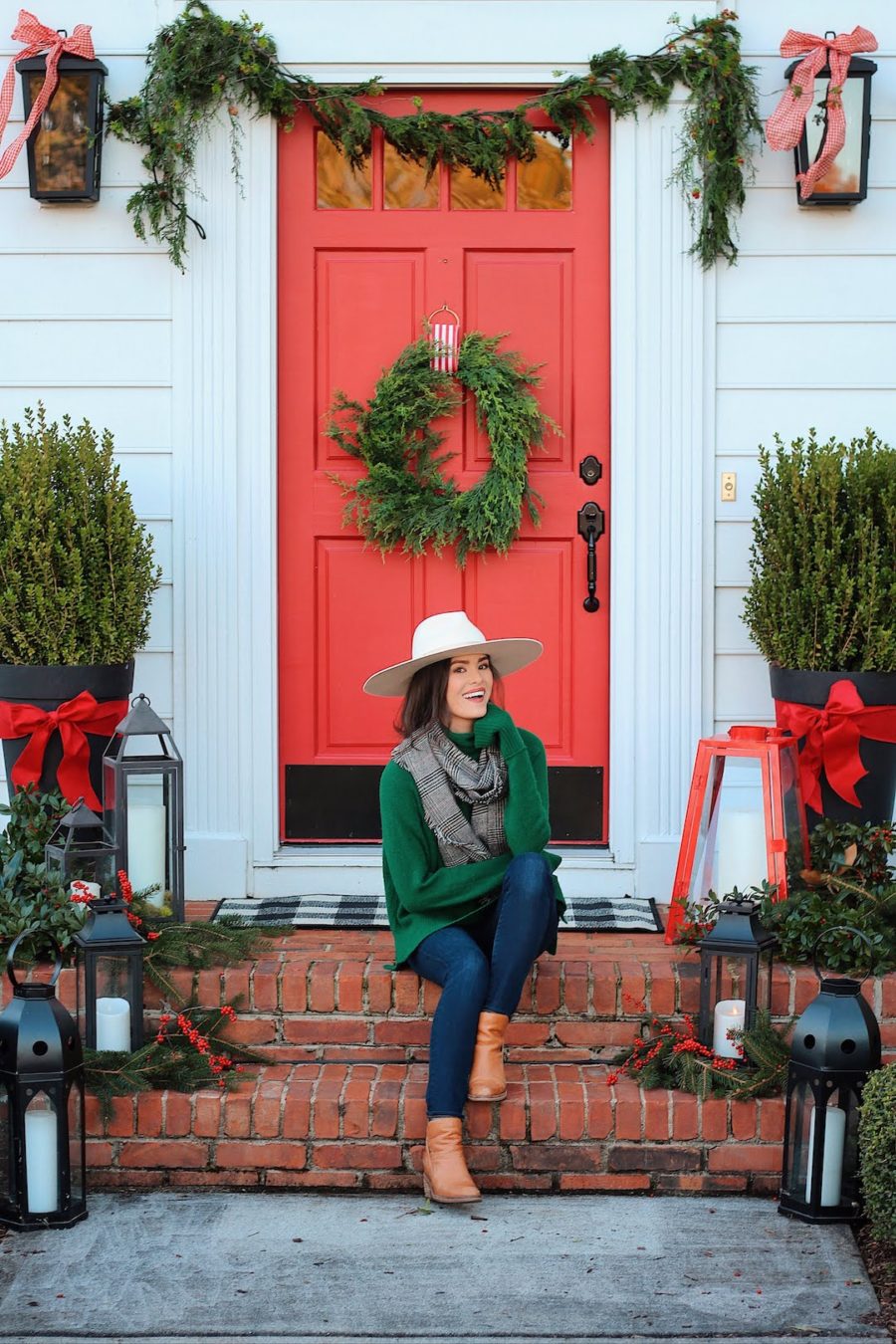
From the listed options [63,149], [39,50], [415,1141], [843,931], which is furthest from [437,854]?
[39,50]

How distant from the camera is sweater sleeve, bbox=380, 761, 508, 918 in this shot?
3.39m

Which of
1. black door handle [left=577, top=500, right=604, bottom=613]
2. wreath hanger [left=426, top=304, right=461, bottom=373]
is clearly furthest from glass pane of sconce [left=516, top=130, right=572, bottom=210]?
black door handle [left=577, top=500, right=604, bottom=613]

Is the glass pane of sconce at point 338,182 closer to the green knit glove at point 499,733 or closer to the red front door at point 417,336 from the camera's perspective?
the red front door at point 417,336

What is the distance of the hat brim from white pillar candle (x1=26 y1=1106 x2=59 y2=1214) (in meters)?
1.21

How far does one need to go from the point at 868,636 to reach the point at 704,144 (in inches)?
58.3

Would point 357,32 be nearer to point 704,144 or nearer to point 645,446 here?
point 704,144

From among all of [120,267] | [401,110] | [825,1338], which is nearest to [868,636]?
[825,1338]

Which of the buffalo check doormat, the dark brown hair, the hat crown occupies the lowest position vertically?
the buffalo check doormat

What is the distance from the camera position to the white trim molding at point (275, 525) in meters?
4.30

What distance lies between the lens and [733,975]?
343cm

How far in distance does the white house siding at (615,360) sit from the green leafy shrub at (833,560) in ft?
1.38

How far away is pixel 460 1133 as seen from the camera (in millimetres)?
3182

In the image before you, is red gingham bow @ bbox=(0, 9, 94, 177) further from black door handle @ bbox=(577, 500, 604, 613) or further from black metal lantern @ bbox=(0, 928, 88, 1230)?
black metal lantern @ bbox=(0, 928, 88, 1230)

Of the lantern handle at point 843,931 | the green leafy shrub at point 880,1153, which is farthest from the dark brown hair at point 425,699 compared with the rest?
the green leafy shrub at point 880,1153
